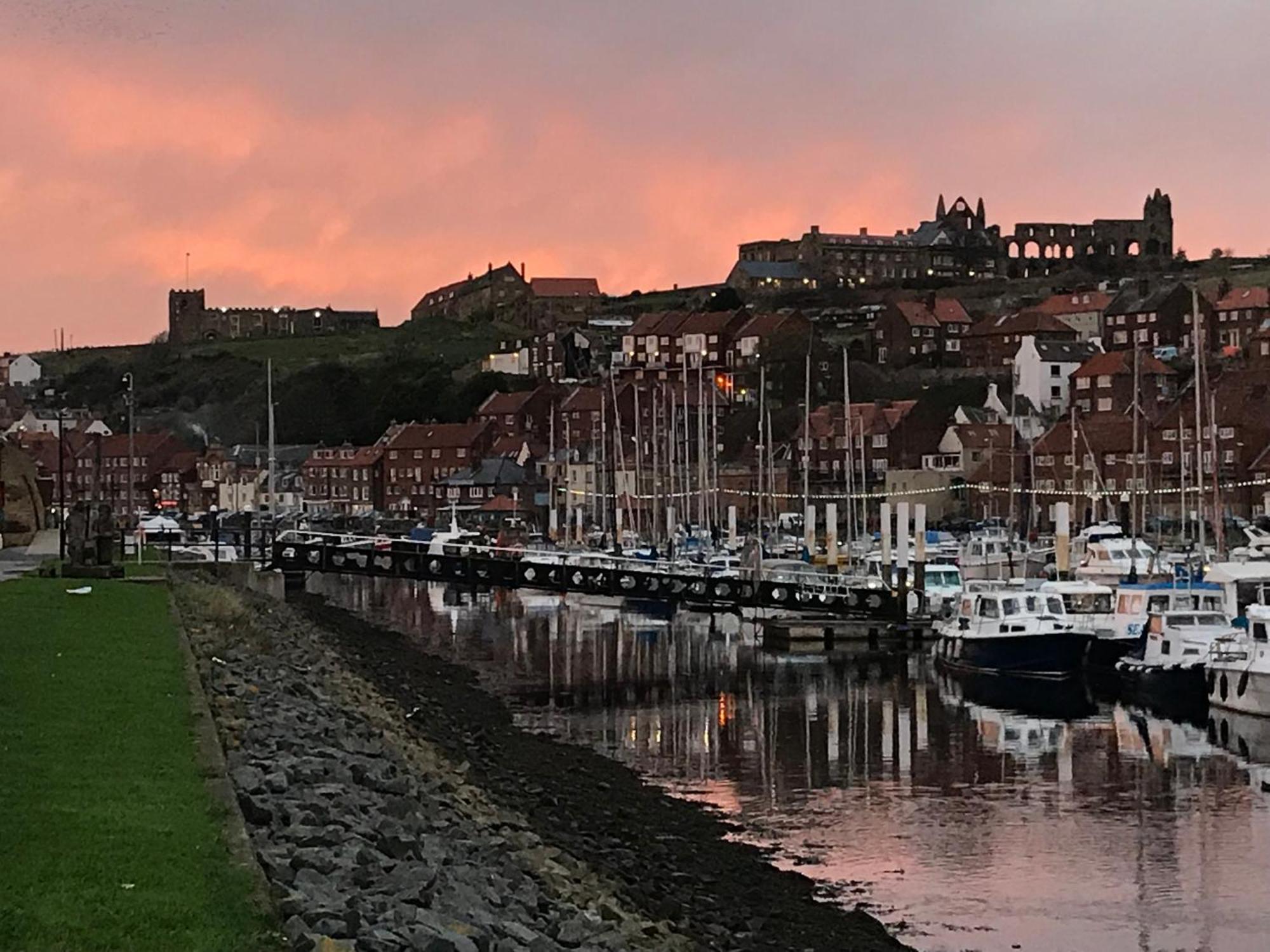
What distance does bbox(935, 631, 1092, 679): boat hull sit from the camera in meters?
50.9

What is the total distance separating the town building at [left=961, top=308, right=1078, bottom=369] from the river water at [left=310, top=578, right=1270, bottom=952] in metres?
114

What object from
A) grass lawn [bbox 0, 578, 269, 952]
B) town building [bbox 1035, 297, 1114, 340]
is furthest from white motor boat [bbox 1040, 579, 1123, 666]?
town building [bbox 1035, 297, 1114, 340]

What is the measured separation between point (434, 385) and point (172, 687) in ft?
575

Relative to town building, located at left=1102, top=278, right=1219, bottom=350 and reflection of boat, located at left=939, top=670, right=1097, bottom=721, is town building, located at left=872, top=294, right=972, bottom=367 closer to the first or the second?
town building, located at left=1102, top=278, right=1219, bottom=350

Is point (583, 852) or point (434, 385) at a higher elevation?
point (434, 385)

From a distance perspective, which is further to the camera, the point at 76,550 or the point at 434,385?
the point at 434,385

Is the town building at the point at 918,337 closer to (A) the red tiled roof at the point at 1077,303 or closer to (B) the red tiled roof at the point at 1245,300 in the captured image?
(A) the red tiled roof at the point at 1077,303

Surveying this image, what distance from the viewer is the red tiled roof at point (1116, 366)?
140 m

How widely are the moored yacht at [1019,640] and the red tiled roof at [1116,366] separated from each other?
88727 mm

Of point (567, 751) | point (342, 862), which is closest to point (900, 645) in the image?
point (567, 751)

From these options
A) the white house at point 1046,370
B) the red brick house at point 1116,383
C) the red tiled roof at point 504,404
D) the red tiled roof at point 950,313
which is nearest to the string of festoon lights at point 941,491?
the red brick house at point 1116,383

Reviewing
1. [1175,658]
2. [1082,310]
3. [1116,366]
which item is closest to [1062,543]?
[1175,658]

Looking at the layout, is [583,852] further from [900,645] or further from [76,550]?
[900,645]

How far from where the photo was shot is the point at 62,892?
1162 centimetres
